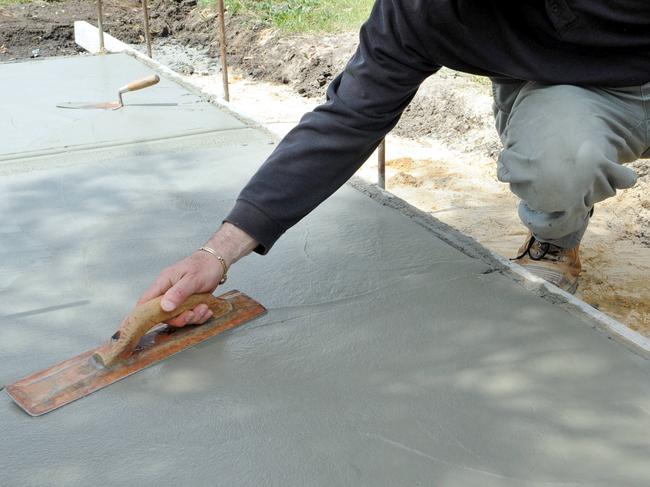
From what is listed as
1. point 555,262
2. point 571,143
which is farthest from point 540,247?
point 571,143

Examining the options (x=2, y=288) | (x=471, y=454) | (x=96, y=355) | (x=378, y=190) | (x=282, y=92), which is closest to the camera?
(x=471, y=454)

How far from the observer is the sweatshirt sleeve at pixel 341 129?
172cm

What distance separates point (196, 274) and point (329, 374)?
0.35m

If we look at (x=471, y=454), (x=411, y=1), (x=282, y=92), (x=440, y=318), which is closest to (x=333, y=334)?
(x=440, y=318)

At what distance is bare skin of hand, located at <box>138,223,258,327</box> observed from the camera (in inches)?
63.4

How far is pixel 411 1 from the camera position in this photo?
173 centimetres

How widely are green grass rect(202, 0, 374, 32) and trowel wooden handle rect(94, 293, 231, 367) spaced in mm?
4794

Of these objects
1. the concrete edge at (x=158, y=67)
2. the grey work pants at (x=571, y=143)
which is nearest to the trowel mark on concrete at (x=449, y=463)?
the grey work pants at (x=571, y=143)

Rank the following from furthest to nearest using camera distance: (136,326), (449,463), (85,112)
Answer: (85,112) < (136,326) < (449,463)

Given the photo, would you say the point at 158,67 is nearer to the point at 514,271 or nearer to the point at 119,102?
the point at 119,102

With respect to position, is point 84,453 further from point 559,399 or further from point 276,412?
point 559,399

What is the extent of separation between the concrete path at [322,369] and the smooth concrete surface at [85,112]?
62 centimetres

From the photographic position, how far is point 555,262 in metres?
A: 2.40

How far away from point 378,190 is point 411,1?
0.87 m
